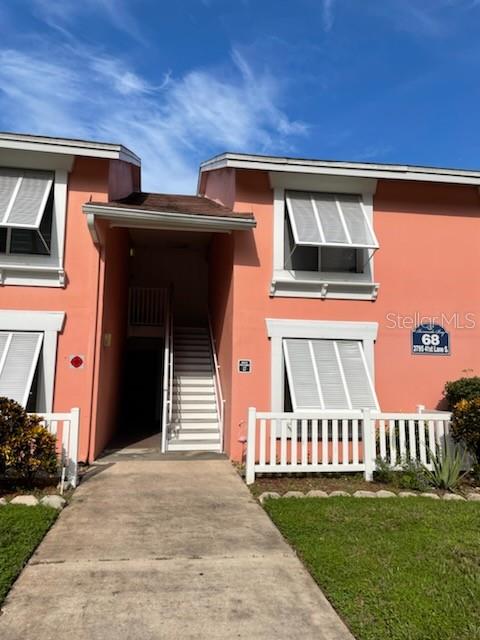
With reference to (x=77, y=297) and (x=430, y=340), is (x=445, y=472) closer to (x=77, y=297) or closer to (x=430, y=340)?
(x=430, y=340)

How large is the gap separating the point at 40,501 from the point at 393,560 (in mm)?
4262

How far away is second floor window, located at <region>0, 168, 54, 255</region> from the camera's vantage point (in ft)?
27.6

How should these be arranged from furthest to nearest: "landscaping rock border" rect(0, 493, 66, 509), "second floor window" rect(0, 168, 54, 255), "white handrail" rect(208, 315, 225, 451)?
1. "white handrail" rect(208, 315, 225, 451)
2. "second floor window" rect(0, 168, 54, 255)
3. "landscaping rock border" rect(0, 493, 66, 509)

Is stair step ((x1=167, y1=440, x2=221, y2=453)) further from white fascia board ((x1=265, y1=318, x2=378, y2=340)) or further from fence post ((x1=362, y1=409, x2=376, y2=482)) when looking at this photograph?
fence post ((x1=362, y1=409, x2=376, y2=482))

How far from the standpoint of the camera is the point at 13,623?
127 inches

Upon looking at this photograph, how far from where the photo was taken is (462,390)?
28.5 ft

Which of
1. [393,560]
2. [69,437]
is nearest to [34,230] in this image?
Result: [69,437]

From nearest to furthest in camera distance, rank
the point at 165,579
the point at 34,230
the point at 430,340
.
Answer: the point at 165,579 → the point at 34,230 → the point at 430,340

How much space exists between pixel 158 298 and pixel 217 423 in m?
5.14

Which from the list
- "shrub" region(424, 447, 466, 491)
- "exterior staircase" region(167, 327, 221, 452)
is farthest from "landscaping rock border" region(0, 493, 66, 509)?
"shrub" region(424, 447, 466, 491)

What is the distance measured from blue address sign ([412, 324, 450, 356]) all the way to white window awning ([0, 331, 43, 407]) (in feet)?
24.3

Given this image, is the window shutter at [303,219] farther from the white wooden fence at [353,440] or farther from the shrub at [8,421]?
the shrub at [8,421]

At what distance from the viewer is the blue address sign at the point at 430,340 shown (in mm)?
9562

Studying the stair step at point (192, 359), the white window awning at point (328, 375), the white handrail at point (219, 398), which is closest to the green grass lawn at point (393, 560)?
the white window awning at point (328, 375)
